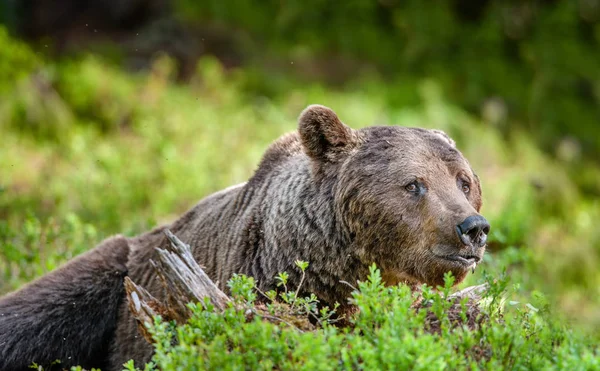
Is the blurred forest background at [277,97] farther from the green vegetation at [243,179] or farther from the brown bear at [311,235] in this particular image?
the brown bear at [311,235]

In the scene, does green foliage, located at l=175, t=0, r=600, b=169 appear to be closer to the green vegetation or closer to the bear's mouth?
the green vegetation

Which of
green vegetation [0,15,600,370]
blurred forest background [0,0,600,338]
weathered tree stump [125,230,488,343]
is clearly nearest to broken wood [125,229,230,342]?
weathered tree stump [125,230,488,343]

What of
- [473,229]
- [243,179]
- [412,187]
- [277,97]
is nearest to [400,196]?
[412,187]

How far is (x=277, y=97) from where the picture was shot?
1627cm

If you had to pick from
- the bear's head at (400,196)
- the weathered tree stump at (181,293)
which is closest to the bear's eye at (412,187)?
the bear's head at (400,196)

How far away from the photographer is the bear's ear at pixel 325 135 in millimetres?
4875

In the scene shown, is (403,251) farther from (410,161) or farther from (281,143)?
(281,143)

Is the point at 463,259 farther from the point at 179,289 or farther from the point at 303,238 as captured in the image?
the point at 179,289

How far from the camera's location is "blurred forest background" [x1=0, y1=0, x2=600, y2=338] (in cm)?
1041

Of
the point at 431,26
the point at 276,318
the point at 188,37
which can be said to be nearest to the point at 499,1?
the point at 431,26

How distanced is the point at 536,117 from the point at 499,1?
2.45 metres

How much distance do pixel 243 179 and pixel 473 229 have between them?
6.94m

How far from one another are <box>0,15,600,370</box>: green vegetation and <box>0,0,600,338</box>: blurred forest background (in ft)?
0.14

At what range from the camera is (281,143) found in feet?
18.3
